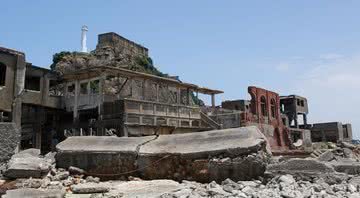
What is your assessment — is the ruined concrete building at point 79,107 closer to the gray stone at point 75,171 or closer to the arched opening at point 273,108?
the arched opening at point 273,108

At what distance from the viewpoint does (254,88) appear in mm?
31078


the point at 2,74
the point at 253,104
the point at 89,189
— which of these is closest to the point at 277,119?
the point at 253,104

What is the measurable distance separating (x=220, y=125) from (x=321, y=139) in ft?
70.6

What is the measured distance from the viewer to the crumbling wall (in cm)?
915

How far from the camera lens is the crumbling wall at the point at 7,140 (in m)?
9.15

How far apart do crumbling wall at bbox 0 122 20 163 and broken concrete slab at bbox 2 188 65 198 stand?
2415mm

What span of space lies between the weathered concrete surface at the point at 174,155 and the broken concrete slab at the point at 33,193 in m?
2.02

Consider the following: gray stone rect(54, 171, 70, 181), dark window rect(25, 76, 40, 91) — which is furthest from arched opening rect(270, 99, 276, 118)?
gray stone rect(54, 171, 70, 181)

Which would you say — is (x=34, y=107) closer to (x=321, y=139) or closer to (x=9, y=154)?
(x=9, y=154)

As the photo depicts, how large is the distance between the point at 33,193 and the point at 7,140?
2912mm

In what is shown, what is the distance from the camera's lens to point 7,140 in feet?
30.2

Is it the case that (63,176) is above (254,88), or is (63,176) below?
below

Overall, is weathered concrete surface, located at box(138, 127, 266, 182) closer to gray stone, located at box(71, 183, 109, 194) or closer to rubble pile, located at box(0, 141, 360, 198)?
rubble pile, located at box(0, 141, 360, 198)

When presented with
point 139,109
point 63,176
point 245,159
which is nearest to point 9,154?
point 63,176
